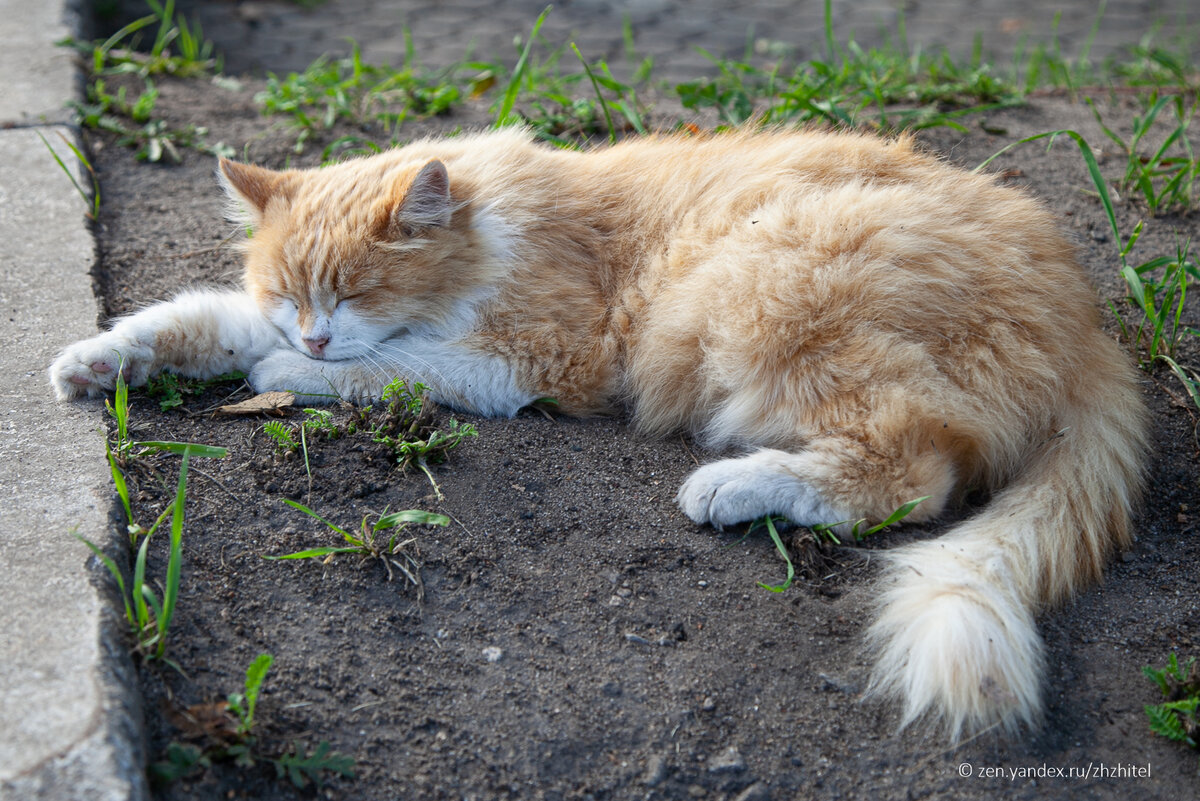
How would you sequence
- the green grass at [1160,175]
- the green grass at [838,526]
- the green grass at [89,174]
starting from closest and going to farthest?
the green grass at [838,526], the green grass at [1160,175], the green grass at [89,174]

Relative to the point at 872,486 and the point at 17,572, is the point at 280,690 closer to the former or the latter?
the point at 17,572

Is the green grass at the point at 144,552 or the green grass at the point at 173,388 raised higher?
the green grass at the point at 144,552

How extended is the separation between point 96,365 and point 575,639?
1713 mm

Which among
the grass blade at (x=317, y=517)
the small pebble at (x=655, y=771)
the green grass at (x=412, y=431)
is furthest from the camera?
the green grass at (x=412, y=431)

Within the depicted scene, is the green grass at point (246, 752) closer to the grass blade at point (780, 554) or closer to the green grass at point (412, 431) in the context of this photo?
the green grass at point (412, 431)

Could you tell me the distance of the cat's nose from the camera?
10.0 ft

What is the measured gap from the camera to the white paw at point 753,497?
2.62 metres

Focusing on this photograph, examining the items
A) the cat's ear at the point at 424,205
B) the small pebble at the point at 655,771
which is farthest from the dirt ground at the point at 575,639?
the cat's ear at the point at 424,205

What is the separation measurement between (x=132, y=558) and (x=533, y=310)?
1.47m

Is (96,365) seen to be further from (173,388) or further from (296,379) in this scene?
(296,379)

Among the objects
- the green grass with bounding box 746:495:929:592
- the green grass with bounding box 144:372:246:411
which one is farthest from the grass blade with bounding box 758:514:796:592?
the green grass with bounding box 144:372:246:411

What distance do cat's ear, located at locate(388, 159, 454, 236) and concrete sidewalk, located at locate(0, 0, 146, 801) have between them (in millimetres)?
1089

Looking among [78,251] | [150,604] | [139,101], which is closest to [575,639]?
[150,604]

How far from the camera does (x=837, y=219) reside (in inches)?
115
